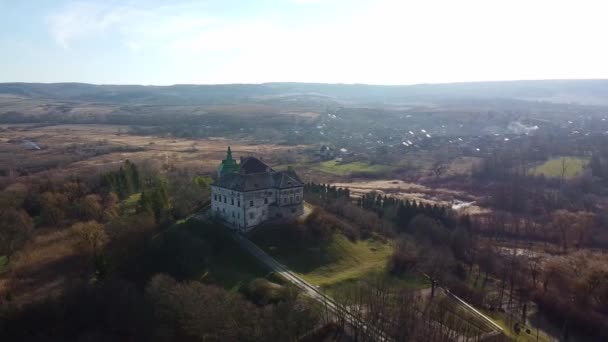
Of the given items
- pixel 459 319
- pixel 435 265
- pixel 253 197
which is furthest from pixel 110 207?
pixel 459 319

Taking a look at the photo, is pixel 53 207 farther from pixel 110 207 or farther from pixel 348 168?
pixel 348 168

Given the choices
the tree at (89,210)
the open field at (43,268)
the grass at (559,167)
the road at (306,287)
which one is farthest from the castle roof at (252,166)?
the grass at (559,167)

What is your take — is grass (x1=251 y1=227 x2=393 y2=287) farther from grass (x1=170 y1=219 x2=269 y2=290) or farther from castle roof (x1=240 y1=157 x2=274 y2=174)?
castle roof (x1=240 y1=157 x2=274 y2=174)

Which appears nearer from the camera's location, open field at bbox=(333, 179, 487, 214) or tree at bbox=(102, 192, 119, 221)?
tree at bbox=(102, 192, 119, 221)

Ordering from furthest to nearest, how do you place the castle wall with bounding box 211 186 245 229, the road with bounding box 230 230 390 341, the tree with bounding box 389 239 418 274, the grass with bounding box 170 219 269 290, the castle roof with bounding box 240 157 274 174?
the castle roof with bounding box 240 157 274 174 < the castle wall with bounding box 211 186 245 229 < the tree with bounding box 389 239 418 274 < the grass with bounding box 170 219 269 290 < the road with bounding box 230 230 390 341

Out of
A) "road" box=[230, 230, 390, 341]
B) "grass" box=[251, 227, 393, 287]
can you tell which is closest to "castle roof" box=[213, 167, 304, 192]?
"grass" box=[251, 227, 393, 287]

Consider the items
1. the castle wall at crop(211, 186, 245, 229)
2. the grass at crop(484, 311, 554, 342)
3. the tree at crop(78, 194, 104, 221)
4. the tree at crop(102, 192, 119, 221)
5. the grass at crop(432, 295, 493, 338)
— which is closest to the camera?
the grass at crop(432, 295, 493, 338)

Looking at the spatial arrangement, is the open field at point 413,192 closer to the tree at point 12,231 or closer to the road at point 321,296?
the road at point 321,296
